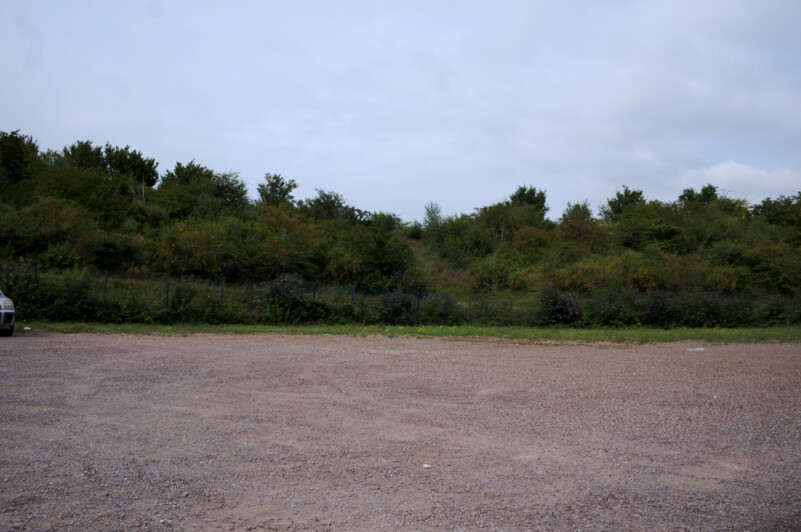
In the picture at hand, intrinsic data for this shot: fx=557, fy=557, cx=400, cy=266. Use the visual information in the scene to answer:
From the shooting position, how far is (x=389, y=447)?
6.01 m

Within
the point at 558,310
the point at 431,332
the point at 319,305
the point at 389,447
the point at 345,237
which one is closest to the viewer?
the point at 389,447

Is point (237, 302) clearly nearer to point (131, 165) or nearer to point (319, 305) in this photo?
point (319, 305)

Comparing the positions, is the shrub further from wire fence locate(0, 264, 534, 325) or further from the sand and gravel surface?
the sand and gravel surface

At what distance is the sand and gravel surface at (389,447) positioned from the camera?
4.38m

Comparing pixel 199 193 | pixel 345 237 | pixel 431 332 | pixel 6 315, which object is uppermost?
Result: pixel 199 193

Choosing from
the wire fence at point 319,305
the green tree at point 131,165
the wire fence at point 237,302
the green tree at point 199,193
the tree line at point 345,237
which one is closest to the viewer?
the wire fence at point 319,305

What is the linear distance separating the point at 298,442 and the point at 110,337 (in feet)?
41.7

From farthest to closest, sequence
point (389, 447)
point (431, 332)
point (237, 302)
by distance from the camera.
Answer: point (237, 302), point (431, 332), point (389, 447)

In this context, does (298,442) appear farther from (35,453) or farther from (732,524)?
(732,524)

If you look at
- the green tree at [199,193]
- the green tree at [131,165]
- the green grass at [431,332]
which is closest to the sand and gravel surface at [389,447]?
the green grass at [431,332]

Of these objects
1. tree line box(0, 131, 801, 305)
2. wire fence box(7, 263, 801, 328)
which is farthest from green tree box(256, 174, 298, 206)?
wire fence box(7, 263, 801, 328)

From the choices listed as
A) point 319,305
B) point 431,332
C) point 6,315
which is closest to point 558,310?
point 431,332

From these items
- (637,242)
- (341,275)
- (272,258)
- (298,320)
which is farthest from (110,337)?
(637,242)

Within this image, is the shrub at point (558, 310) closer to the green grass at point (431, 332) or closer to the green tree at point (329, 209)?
the green grass at point (431, 332)
